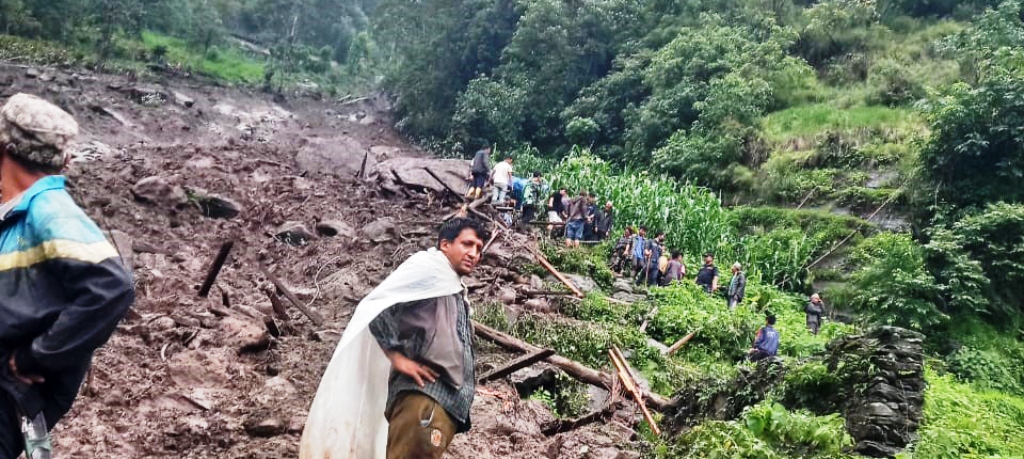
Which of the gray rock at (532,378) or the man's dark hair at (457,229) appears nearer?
the man's dark hair at (457,229)

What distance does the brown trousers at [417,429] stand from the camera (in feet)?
9.71

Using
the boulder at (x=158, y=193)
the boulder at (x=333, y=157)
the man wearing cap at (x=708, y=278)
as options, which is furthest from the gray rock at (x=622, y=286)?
the boulder at (x=333, y=157)

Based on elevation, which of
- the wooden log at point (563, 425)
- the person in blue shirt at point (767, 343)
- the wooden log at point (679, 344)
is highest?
the wooden log at point (563, 425)

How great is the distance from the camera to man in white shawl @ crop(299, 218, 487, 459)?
2.99m

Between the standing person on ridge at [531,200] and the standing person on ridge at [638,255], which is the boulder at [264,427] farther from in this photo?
the standing person on ridge at [531,200]

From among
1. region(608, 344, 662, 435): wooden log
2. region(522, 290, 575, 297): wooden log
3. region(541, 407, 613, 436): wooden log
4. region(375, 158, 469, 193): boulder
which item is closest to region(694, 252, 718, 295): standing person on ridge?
region(522, 290, 575, 297): wooden log

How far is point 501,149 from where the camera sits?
29.3 meters

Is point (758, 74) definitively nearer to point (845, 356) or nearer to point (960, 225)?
point (960, 225)

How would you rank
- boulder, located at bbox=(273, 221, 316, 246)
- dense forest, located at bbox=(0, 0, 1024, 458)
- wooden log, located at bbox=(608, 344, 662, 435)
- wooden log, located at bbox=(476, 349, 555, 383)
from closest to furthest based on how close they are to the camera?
1. wooden log, located at bbox=(476, 349, 555, 383)
2. wooden log, located at bbox=(608, 344, 662, 435)
3. dense forest, located at bbox=(0, 0, 1024, 458)
4. boulder, located at bbox=(273, 221, 316, 246)

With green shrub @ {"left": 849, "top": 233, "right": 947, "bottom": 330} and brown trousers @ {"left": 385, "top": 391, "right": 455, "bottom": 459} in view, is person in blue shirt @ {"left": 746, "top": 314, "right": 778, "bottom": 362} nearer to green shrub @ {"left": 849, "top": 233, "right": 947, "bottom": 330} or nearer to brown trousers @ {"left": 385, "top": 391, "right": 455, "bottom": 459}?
green shrub @ {"left": 849, "top": 233, "right": 947, "bottom": 330}

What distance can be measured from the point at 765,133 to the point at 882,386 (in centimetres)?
1791

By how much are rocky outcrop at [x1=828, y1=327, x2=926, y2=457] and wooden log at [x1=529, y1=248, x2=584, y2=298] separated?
617 cm

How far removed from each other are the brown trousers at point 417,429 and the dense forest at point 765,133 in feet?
6.96

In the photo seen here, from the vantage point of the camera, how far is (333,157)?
24.6 m
